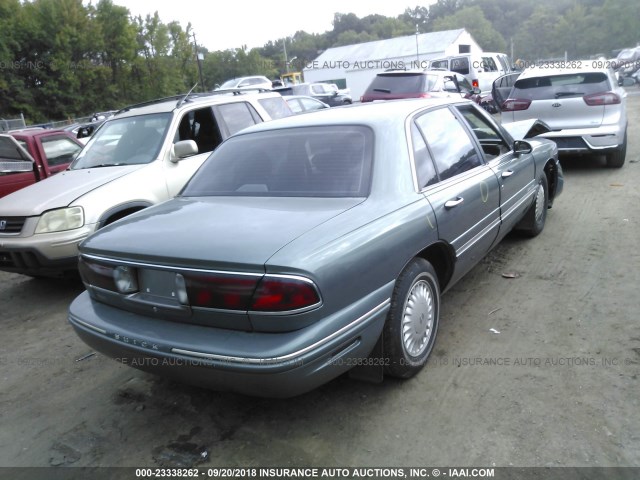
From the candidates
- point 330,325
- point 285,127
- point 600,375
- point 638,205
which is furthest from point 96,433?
point 638,205

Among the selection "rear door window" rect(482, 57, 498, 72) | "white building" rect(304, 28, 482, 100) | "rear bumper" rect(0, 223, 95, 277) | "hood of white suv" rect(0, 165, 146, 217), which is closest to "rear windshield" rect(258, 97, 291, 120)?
"hood of white suv" rect(0, 165, 146, 217)

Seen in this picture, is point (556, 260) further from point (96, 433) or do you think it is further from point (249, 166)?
point (96, 433)

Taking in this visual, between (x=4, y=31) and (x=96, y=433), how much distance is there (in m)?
44.6

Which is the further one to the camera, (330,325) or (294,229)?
(294,229)

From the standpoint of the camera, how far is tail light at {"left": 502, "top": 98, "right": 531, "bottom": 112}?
8195 mm

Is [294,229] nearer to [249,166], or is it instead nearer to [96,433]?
[249,166]

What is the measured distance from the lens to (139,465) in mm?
2590

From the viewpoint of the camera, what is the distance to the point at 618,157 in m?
7.87

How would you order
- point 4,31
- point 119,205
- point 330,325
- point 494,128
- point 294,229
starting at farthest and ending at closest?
1. point 4,31
2. point 119,205
3. point 494,128
4. point 294,229
5. point 330,325

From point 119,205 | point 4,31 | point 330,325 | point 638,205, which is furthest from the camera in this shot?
point 4,31

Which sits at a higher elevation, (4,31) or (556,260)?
(4,31)

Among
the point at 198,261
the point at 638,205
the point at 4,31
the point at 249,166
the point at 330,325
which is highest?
the point at 4,31

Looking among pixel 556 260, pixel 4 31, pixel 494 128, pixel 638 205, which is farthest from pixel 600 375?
pixel 4 31

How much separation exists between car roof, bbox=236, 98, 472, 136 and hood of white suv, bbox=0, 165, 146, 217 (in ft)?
6.43
